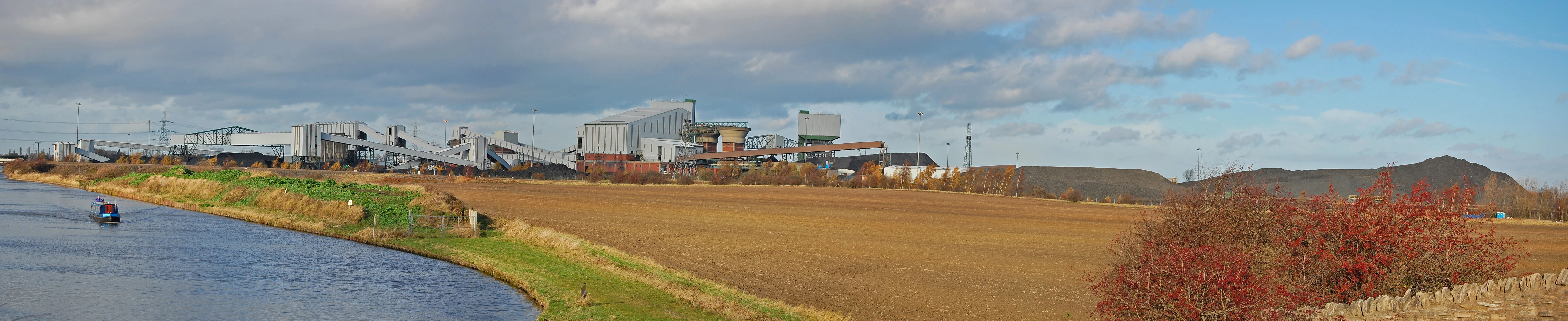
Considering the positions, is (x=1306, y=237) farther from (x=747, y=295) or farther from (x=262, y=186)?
(x=262, y=186)

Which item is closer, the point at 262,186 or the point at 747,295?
the point at 747,295

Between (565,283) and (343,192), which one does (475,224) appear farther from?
(565,283)

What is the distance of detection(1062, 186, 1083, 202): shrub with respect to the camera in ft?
244

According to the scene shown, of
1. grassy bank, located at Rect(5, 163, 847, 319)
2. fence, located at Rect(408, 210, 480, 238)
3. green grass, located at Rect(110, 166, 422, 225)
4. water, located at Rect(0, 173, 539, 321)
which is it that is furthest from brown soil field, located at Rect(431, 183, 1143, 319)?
water, located at Rect(0, 173, 539, 321)

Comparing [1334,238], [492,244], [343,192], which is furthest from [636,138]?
[1334,238]

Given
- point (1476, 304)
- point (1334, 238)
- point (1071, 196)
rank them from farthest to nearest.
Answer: point (1071, 196) < point (1334, 238) < point (1476, 304)

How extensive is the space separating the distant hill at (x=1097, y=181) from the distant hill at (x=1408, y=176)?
3.94 meters

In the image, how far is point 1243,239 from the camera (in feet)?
44.8

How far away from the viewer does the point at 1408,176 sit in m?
77.3

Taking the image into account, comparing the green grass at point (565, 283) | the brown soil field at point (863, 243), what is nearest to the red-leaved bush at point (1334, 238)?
the brown soil field at point (863, 243)

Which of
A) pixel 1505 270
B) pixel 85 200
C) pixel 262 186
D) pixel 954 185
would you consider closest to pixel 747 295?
pixel 1505 270

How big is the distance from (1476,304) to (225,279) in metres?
25.7

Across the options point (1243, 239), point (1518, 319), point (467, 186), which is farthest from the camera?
point (467, 186)

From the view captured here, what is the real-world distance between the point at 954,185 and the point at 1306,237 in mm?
73221
